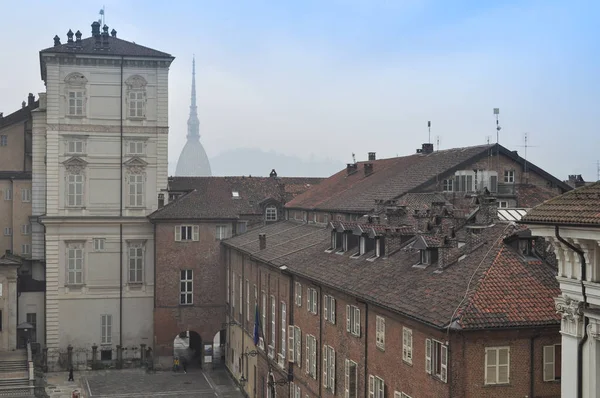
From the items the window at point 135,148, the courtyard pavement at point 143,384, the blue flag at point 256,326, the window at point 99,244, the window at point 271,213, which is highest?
the window at point 135,148

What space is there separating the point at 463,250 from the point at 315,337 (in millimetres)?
11289

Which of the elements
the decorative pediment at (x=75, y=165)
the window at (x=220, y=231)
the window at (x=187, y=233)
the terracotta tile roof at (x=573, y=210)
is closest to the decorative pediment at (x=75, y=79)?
the decorative pediment at (x=75, y=165)

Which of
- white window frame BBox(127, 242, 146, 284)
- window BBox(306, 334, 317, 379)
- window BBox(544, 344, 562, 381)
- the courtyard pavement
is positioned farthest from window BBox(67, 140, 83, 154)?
window BBox(544, 344, 562, 381)

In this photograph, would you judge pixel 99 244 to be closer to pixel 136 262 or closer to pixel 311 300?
pixel 136 262

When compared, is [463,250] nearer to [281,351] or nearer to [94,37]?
[281,351]

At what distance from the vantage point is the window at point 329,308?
3693 cm

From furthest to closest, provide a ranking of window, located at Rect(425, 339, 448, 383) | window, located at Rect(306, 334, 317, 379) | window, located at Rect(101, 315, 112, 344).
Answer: window, located at Rect(101, 315, 112, 344) < window, located at Rect(306, 334, 317, 379) < window, located at Rect(425, 339, 448, 383)

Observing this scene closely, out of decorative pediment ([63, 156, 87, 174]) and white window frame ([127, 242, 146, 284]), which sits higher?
decorative pediment ([63, 156, 87, 174])

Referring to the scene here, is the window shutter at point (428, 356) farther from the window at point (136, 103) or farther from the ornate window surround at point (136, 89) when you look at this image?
the window at point (136, 103)

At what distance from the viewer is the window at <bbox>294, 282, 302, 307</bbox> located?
42.6m

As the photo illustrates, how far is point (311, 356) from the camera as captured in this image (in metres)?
40.6

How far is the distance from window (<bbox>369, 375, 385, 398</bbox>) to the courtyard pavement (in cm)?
2556

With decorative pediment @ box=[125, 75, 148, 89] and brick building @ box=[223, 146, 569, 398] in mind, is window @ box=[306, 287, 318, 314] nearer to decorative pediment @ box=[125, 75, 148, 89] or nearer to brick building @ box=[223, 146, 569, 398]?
brick building @ box=[223, 146, 569, 398]

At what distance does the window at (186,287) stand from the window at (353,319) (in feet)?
103
